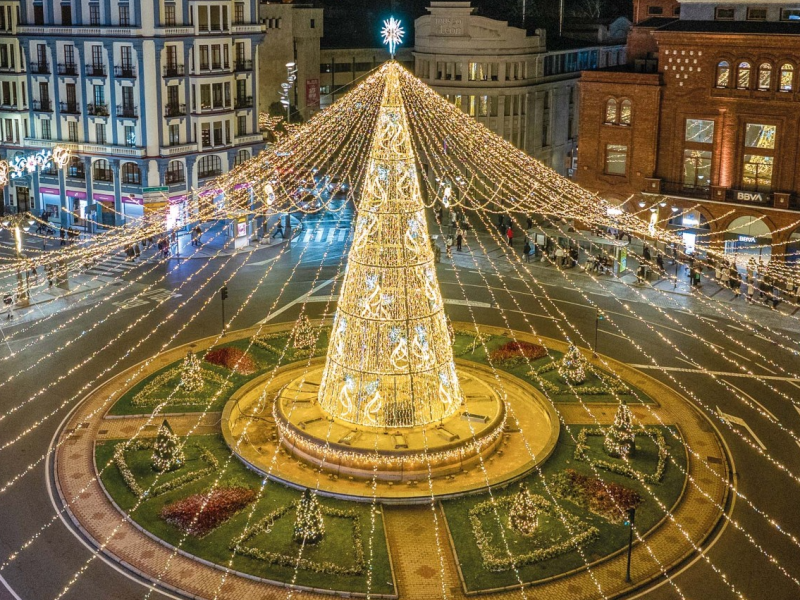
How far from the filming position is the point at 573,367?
136 feet

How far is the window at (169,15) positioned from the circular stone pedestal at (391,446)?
109ft

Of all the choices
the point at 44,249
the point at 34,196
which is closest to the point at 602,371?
the point at 44,249

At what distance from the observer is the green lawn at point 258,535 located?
1095 inches

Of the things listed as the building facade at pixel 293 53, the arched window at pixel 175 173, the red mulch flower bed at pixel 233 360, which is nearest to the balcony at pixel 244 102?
the arched window at pixel 175 173

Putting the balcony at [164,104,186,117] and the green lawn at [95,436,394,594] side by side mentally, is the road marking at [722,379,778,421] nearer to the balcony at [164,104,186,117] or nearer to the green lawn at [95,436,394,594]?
the green lawn at [95,436,394,594]

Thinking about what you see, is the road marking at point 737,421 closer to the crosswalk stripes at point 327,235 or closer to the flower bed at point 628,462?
the flower bed at point 628,462

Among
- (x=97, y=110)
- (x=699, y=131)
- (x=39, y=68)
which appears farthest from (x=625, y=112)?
(x=39, y=68)

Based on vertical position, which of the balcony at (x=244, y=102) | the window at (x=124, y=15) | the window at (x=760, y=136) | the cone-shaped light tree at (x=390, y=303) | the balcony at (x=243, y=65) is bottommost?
the cone-shaped light tree at (x=390, y=303)

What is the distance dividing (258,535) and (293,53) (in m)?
64.8

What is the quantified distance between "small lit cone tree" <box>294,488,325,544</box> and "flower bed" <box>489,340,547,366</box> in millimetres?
16024

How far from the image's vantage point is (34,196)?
235 ft

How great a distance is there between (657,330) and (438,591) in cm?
2505

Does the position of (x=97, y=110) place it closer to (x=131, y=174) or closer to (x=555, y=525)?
(x=131, y=174)

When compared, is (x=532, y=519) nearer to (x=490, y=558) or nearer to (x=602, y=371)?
(x=490, y=558)
